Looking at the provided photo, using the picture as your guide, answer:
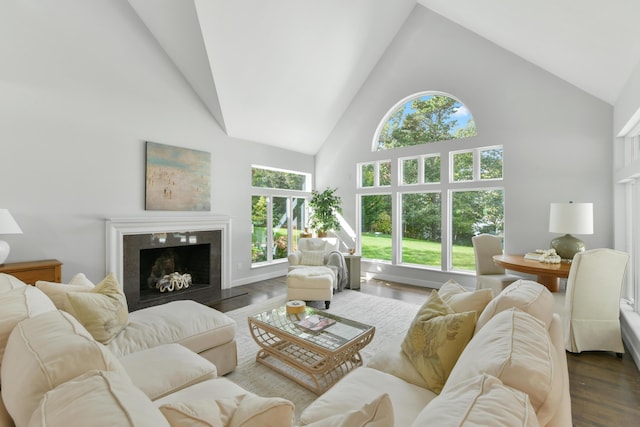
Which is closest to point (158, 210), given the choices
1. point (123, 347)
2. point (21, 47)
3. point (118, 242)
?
point (118, 242)

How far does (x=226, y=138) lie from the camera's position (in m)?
5.13

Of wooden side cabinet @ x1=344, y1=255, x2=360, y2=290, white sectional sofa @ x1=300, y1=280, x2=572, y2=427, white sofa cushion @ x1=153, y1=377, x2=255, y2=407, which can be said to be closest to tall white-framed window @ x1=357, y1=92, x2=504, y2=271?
wooden side cabinet @ x1=344, y1=255, x2=360, y2=290

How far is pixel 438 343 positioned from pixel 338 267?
127 inches

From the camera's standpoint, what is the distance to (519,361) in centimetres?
89

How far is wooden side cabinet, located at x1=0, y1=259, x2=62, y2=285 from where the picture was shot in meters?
2.84

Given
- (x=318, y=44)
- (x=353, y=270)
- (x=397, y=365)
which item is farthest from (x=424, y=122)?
(x=397, y=365)

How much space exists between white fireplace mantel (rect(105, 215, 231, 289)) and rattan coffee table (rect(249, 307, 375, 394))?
7.51 ft

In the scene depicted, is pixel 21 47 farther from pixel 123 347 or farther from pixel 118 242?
pixel 123 347

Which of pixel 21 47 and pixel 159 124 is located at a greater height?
pixel 21 47

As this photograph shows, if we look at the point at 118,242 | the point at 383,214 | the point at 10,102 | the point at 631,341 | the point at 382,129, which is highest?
the point at 382,129

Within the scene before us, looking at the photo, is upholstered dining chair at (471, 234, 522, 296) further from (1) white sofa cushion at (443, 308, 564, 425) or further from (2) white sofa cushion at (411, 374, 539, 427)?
(2) white sofa cushion at (411, 374, 539, 427)

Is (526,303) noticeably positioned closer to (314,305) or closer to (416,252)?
(314,305)

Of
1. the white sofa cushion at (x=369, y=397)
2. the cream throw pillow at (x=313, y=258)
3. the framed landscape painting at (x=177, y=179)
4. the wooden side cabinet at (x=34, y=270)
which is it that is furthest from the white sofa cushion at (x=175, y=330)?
the cream throw pillow at (x=313, y=258)

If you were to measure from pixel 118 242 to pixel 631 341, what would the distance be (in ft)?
18.7
